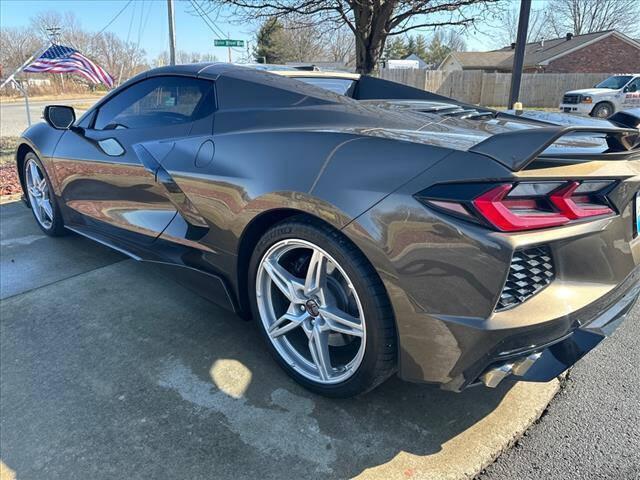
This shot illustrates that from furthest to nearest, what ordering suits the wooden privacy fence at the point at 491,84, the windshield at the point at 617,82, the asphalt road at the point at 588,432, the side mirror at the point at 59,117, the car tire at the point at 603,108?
1. the wooden privacy fence at the point at 491,84
2. the windshield at the point at 617,82
3. the car tire at the point at 603,108
4. the side mirror at the point at 59,117
5. the asphalt road at the point at 588,432

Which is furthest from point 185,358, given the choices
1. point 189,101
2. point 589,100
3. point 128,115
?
point 589,100

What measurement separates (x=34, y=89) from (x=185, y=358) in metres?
43.8

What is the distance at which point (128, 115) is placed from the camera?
3238 millimetres

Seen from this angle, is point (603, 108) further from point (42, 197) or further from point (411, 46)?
point (411, 46)

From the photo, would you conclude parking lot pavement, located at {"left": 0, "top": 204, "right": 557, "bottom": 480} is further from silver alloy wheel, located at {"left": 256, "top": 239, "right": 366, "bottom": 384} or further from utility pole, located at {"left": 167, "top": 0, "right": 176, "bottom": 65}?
utility pole, located at {"left": 167, "top": 0, "right": 176, "bottom": 65}

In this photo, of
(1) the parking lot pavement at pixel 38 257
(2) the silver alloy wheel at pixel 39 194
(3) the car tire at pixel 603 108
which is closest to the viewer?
(1) the parking lot pavement at pixel 38 257

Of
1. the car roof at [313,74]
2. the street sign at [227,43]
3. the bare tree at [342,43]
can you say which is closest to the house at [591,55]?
the bare tree at [342,43]

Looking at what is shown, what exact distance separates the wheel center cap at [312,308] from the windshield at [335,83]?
62.4 inches

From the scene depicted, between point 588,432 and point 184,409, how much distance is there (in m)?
1.70

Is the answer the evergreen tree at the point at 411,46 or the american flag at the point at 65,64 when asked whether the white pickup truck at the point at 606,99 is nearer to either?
the american flag at the point at 65,64

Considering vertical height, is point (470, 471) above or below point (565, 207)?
below

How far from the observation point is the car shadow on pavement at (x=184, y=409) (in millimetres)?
1859

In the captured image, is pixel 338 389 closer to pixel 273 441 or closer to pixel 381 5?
pixel 273 441

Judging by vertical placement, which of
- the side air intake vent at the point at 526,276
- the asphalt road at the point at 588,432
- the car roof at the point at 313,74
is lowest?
the asphalt road at the point at 588,432
